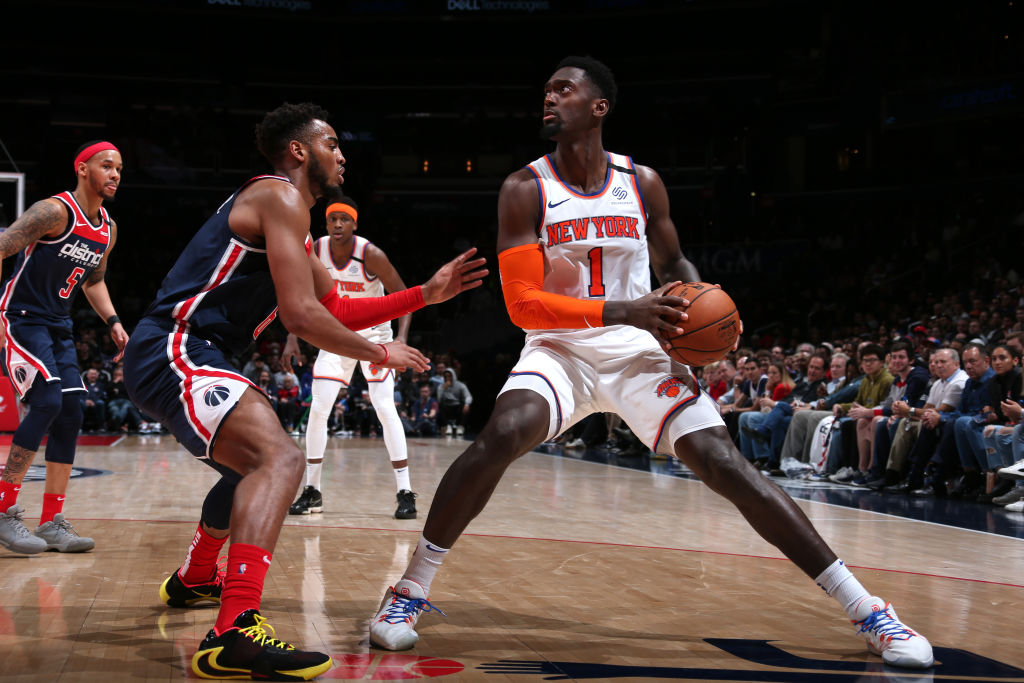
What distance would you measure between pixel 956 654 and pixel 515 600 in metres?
1.67

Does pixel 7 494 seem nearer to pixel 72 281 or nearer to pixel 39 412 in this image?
pixel 39 412

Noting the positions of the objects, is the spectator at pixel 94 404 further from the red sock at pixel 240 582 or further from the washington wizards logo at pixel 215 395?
the red sock at pixel 240 582

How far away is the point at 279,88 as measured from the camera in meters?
26.6

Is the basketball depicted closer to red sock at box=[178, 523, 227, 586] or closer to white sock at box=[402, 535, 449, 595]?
white sock at box=[402, 535, 449, 595]

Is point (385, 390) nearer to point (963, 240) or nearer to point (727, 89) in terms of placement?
point (963, 240)

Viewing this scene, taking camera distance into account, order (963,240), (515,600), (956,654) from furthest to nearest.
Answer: (963,240) → (515,600) → (956,654)

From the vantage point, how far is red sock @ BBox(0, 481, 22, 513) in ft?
15.6

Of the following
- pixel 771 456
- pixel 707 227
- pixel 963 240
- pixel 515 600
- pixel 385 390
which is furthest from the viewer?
pixel 707 227

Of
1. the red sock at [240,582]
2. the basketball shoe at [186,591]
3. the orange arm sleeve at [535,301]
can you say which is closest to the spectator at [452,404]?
Answer: the basketball shoe at [186,591]

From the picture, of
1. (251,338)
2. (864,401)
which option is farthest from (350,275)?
(864,401)

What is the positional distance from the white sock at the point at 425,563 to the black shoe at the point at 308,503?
126 inches

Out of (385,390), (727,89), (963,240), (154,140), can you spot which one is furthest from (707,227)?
(385,390)

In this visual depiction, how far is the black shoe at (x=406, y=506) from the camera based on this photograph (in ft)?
20.4

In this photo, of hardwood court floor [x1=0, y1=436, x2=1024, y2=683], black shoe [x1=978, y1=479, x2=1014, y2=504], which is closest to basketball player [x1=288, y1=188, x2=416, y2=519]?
hardwood court floor [x1=0, y1=436, x2=1024, y2=683]
